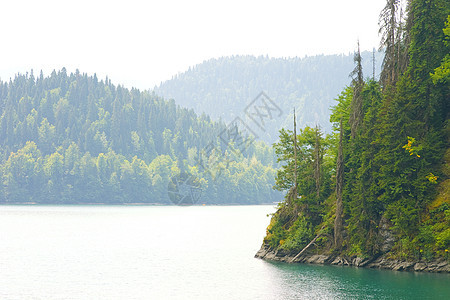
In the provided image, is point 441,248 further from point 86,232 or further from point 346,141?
point 86,232

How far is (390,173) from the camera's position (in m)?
62.2

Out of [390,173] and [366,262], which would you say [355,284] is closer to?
[366,262]

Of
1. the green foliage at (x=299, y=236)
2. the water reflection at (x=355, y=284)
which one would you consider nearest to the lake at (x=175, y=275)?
the water reflection at (x=355, y=284)

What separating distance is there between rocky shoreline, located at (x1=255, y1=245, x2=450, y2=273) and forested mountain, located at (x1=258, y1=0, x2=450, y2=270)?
273 mm

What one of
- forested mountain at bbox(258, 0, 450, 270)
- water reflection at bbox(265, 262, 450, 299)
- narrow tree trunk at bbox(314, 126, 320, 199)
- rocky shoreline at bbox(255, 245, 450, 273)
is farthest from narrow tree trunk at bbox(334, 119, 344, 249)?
water reflection at bbox(265, 262, 450, 299)

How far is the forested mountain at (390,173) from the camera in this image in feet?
195

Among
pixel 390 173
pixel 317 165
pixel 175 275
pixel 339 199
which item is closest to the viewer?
pixel 390 173

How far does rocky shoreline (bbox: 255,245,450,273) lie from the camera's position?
184ft

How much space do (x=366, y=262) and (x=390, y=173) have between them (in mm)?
9780

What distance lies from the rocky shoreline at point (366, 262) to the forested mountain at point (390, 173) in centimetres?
27

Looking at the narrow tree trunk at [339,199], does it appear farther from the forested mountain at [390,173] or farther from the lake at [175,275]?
the lake at [175,275]

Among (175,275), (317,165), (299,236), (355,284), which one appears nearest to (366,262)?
(355,284)

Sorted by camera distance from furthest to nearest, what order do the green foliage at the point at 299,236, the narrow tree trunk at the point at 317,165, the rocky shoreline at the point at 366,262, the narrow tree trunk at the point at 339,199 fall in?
the narrow tree trunk at the point at 317,165, the green foliage at the point at 299,236, the narrow tree trunk at the point at 339,199, the rocky shoreline at the point at 366,262

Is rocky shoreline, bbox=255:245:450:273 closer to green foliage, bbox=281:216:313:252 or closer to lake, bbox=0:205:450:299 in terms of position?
lake, bbox=0:205:450:299
